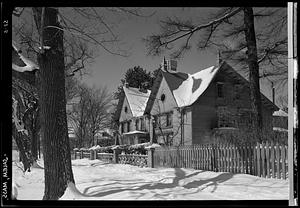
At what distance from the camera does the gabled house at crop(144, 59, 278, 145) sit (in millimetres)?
7465

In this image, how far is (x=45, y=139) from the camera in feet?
13.3

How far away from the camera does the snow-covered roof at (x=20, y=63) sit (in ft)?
12.3

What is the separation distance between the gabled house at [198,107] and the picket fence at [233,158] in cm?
65

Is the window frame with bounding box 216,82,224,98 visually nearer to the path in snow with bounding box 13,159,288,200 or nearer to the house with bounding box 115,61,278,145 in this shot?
the house with bounding box 115,61,278,145

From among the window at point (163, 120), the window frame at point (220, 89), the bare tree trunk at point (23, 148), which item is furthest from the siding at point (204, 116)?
the bare tree trunk at point (23, 148)

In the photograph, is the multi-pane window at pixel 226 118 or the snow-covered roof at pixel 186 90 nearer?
the multi-pane window at pixel 226 118

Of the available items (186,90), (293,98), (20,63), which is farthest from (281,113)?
(20,63)

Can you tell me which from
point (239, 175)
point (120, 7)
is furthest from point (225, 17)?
point (239, 175)

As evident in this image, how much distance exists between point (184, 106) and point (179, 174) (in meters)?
3.39

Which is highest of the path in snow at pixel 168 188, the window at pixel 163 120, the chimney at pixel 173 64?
the chimney at pixel 173 64

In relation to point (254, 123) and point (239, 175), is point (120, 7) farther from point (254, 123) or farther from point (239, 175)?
point (254, 123)

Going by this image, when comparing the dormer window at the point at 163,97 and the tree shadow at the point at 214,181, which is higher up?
the dormer window at the point at 163,97

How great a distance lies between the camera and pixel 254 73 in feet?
20.5

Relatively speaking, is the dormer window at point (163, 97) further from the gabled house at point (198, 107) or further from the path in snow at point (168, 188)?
the path in snow at point (168, 188)
